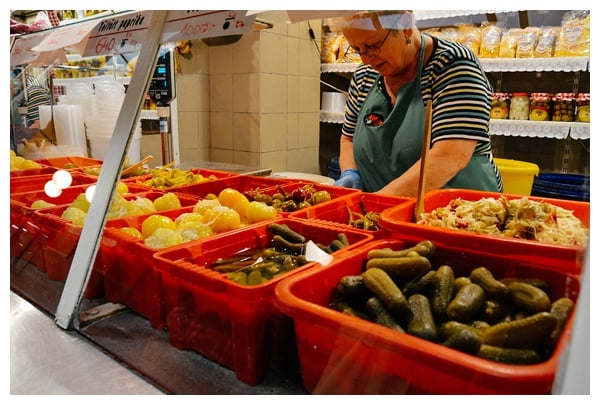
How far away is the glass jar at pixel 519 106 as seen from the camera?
2.92 meters

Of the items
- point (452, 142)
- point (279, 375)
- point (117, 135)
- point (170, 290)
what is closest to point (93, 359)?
point (170, 290)

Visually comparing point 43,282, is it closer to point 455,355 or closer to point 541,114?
point 455,355

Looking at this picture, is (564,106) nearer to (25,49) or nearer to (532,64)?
(532,64)

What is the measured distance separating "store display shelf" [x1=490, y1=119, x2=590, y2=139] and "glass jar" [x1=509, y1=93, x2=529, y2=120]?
69 mm

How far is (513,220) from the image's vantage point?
1.19m

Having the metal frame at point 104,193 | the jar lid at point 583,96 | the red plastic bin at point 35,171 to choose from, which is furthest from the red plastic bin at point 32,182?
the jar lid at point 583,96

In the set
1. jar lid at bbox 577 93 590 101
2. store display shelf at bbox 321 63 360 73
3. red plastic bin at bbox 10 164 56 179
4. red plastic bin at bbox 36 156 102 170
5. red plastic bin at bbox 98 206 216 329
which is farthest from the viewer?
store display shelf at bbox 321 63 360 73

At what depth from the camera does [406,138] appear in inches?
78.2

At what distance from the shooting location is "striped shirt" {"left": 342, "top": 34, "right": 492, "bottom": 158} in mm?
1800

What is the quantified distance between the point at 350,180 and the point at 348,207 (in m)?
0.54

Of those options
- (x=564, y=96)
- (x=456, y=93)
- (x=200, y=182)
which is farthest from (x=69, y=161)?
(x=564, y=96)

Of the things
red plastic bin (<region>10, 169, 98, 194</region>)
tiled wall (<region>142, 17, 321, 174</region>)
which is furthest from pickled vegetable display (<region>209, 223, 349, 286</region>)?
tiled wall (<region>142, 17, 321, 174</region>)

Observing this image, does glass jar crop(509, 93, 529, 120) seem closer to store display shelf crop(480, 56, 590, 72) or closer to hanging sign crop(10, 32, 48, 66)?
store display shelf crop(480, 56, 590, 72)

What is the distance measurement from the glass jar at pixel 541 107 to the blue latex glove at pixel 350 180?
1.35 meters
